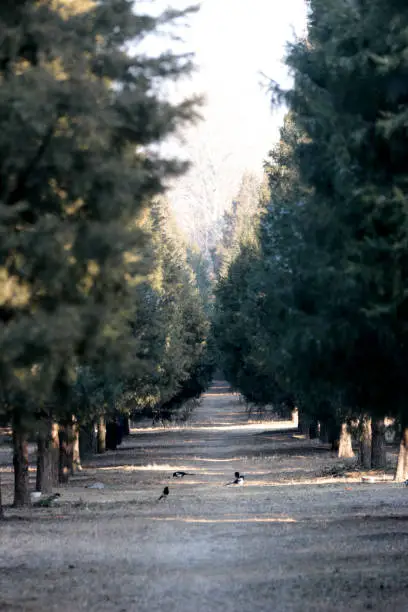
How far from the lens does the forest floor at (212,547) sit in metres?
11.9

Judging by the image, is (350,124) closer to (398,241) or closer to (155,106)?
(398,241)

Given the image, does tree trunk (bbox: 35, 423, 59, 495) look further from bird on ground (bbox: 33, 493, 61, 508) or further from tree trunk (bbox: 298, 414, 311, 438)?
tree trunk (bbox: 298, 414, 311, 438)

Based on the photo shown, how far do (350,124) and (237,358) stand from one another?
136ft

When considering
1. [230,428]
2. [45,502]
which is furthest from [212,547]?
[230,428]

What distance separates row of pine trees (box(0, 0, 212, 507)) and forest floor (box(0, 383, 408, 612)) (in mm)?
3917

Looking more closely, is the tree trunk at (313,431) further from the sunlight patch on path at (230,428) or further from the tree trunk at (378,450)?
the tree trunk at (378,450)

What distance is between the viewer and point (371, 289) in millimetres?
10047

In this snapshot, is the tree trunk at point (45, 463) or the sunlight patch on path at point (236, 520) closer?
the sunlight patch on path at point (236, 520)

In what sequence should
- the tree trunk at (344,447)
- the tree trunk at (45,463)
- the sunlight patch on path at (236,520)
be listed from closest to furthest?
the sunlight patch on path at (236,520), the tree trunk at (45,463), the tree trunk at (344,447)

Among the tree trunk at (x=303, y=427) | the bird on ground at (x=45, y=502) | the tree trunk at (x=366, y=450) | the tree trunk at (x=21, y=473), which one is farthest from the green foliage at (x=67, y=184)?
the tree trunk at (x=303, y=427)

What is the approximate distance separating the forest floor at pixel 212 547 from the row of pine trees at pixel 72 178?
12.8 ft

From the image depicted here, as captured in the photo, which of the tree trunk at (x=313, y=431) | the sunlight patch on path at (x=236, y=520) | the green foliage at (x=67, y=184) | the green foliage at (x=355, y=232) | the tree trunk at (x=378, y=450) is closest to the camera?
the green foliage at (x=67, y=184)

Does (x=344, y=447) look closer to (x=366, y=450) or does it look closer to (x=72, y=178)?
(x=366, y=450)

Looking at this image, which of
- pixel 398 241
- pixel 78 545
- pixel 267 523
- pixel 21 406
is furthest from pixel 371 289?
pixel 267 523
